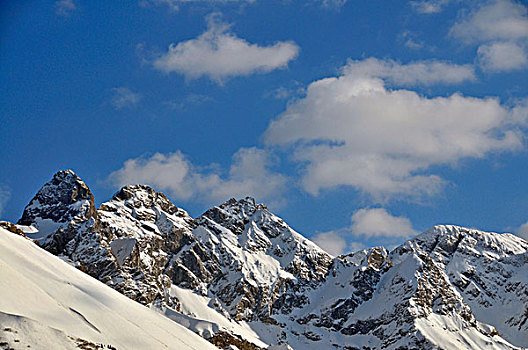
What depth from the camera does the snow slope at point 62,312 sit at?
3162 inches

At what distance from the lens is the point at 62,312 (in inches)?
3883

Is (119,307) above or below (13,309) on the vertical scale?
above

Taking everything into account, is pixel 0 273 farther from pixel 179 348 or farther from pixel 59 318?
pixel 179 348

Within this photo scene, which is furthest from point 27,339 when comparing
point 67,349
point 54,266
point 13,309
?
point 54,266

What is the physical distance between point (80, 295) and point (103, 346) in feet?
81.4

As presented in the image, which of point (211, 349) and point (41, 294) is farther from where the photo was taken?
point (211, 349)

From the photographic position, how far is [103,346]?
3615 inches

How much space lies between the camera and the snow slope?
3162 inches

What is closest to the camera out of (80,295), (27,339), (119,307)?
(27,339)

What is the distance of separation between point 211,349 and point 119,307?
61.1 ft

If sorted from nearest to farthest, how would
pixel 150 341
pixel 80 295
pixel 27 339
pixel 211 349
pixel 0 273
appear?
pixel 27 339 < pixel 0 273 < pixel 150 341 < pixel 80 295 < pixel 211 349

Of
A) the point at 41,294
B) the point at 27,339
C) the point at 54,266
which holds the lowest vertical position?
the point at 27,339

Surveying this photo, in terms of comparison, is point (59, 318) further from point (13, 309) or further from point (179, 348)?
point (179, 348)

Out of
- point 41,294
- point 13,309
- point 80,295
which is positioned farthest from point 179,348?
point 13,309
